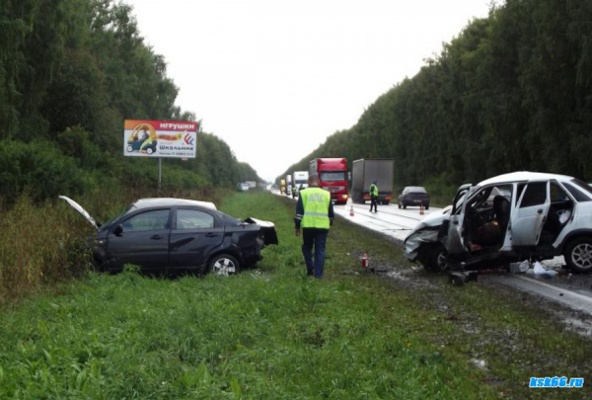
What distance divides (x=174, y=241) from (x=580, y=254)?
7396 millimetres

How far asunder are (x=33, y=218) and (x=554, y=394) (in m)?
10.8

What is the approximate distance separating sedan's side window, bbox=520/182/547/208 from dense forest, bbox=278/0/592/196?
65.6ft

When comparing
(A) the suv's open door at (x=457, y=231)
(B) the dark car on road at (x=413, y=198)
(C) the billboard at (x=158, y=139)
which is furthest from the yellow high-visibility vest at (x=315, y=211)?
(B) the dark car on road at (x=413, y=198)

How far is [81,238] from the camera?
12.3m

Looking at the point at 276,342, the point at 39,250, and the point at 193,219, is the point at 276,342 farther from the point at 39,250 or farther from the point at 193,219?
the point at 39,250

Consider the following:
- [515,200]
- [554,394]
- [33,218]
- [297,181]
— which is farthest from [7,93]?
[297,181]

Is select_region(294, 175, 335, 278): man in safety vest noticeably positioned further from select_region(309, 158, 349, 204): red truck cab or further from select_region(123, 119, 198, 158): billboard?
select_region(309, 158, 349, 204): red truck cab

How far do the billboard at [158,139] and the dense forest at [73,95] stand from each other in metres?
2.12

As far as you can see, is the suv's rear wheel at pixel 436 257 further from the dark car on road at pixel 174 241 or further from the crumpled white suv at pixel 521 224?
the dark car on road at pixel 174 241

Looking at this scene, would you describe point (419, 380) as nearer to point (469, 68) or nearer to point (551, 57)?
point (551, 57)

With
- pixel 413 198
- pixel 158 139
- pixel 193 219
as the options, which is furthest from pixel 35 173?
pixel 413 198

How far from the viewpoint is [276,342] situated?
275 inches

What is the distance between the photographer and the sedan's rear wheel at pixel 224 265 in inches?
480

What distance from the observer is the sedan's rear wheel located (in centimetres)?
1220
